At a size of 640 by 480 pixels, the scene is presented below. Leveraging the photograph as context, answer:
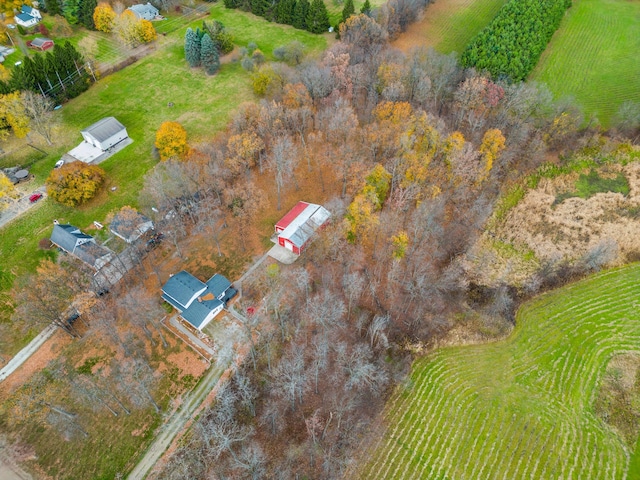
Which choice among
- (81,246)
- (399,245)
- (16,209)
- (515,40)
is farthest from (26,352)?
(515,40)

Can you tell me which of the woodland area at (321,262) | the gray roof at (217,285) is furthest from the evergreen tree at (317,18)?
the gray roof at (217,285)

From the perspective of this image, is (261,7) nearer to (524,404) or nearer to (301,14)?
(301,14)

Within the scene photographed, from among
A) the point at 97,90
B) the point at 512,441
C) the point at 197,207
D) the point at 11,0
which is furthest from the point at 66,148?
the point at 512,441

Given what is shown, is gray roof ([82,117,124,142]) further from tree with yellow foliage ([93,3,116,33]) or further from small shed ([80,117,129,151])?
tree with yellow foliage ([93,3,116,33])

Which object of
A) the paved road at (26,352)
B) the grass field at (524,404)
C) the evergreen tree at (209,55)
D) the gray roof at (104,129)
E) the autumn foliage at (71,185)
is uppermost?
the evergreen tree at (209,55)

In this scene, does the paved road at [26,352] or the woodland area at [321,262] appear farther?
the paved road at [26,352]

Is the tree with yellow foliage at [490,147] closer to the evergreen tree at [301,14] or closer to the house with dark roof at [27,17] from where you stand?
the evergreen tree at [301,14]

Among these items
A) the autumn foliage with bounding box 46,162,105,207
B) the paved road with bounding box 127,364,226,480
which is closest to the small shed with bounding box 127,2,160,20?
the autumn foliage with bounding box 46,162,105,207
